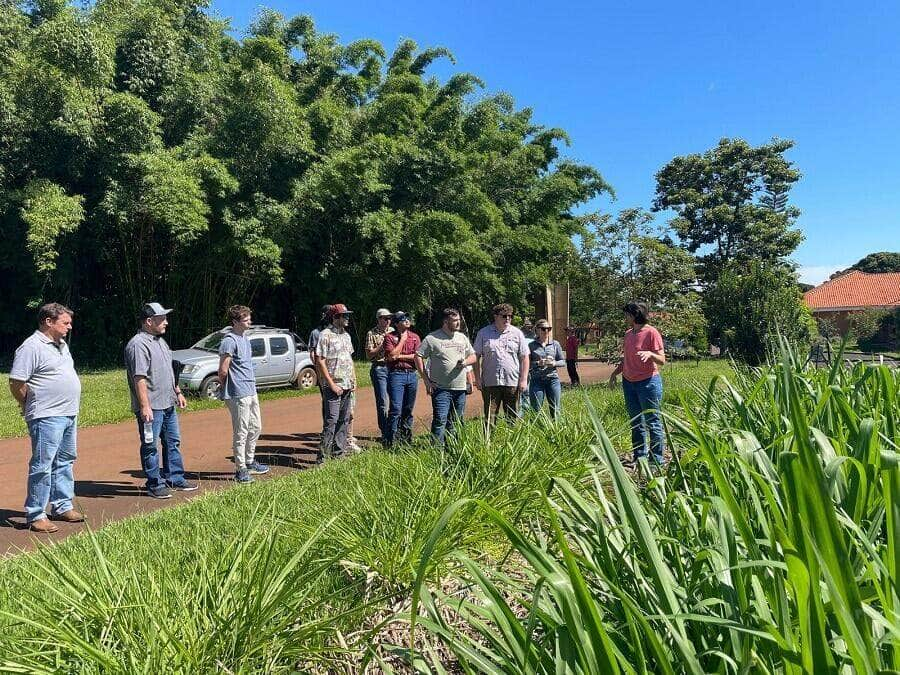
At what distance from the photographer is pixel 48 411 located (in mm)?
4926

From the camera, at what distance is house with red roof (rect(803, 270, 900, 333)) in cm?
5269

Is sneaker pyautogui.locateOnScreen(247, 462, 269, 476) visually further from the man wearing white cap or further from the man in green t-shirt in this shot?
the man in green t-shirt

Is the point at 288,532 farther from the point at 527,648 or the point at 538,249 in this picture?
the point at 538,249

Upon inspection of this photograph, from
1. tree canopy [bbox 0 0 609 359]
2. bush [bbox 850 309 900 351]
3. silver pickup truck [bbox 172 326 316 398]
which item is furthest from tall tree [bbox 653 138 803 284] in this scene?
silver pickup truck [bbox 172 326 316 398]

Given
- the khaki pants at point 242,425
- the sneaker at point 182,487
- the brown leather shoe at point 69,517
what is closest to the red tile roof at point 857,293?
the khaki pants at point 242,425

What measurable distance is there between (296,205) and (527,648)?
16905 mm

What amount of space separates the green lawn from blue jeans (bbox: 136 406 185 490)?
4469 mm

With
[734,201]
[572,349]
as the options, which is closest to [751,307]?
[572,349]

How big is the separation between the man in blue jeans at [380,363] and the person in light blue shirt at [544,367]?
1903mm

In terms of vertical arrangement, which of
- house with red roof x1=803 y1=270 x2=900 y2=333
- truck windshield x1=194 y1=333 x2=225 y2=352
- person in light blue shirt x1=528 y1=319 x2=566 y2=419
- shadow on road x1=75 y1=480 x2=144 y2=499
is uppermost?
house with red roof x1=803 y1=270 x2=900 y2=333

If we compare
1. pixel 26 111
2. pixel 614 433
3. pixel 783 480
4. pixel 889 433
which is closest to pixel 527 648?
pixel 783 480

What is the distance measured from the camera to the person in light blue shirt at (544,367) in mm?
7961

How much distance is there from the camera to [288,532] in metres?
2.95

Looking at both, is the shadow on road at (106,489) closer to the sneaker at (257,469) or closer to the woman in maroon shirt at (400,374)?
the sneaker at (257,469)
